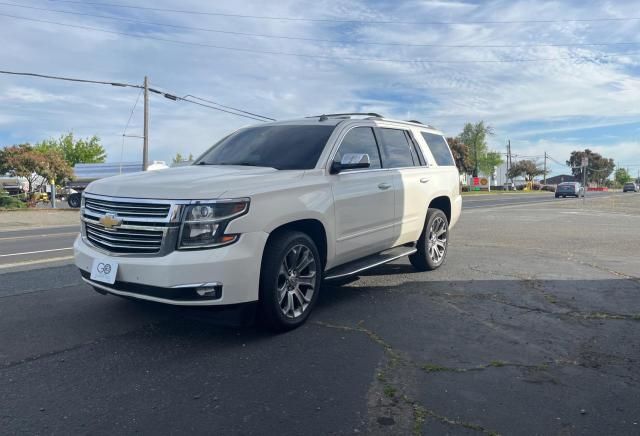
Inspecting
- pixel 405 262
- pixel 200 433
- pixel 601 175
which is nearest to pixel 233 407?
pixel 200 433

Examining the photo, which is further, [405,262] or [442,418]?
[405,262]

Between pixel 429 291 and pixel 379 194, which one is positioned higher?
pixel 379 194

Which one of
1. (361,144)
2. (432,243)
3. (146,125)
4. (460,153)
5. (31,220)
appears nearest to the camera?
(361,144)

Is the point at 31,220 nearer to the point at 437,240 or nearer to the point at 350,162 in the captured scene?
the point at 437,240

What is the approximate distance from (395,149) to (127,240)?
3511 millimetres

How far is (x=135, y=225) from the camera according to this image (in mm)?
3982

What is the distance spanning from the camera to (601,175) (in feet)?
452

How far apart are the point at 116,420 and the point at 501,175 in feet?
397

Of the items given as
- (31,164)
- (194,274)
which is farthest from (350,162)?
(31,164)

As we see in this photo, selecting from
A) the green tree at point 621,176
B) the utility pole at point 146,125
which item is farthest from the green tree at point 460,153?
the green tree at point 621,176

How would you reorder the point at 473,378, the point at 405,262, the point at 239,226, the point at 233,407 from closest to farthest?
the point at 233,407, the point at 473,378, the point at 239,226, the point at 405,262

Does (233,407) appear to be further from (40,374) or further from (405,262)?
(405,262)

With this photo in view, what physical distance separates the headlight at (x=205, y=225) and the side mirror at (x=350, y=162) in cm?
138

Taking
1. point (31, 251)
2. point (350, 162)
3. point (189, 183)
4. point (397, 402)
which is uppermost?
point (350, 162)
